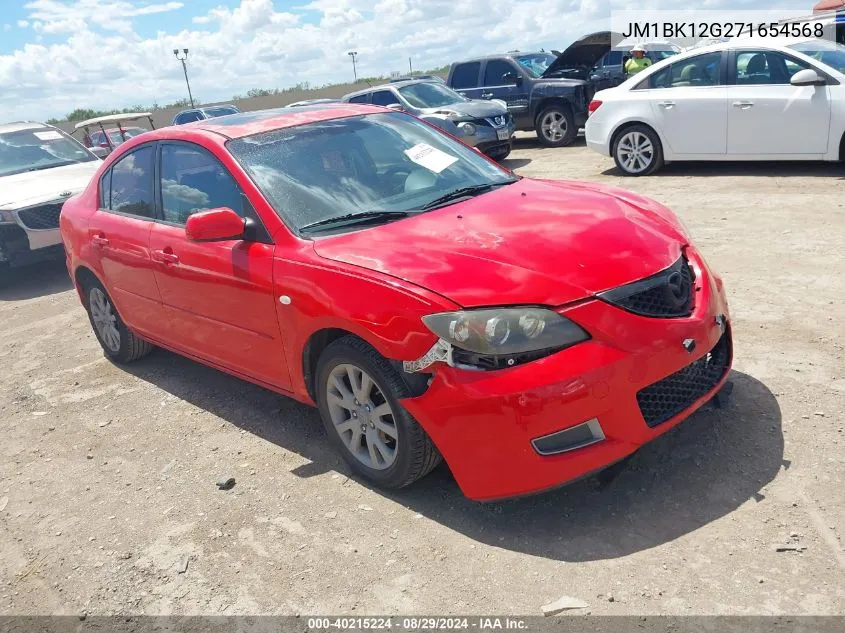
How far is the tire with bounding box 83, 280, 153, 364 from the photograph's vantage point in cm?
557

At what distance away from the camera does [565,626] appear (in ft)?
8.50

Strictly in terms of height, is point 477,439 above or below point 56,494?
above

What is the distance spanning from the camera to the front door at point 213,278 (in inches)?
150

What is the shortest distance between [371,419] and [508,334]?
2.87ft

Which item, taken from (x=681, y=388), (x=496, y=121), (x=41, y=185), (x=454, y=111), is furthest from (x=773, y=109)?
(x=41, y=185)

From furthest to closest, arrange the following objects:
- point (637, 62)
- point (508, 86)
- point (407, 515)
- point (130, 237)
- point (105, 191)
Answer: point (508, 86)
point (637, 62)
point (105, 191)
point (130, 237)
point (407, 515)

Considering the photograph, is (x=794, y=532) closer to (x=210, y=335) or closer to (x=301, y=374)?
(x=301, y=374)

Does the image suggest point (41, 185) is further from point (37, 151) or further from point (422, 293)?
point (422, 293)

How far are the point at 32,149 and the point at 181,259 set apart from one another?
7415mm

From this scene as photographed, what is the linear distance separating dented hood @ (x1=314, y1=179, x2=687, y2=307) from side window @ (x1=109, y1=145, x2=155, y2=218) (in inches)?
71.5

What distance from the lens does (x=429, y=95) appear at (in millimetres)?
13789

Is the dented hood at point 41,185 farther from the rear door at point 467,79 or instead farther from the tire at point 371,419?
the rear door at point 467,79

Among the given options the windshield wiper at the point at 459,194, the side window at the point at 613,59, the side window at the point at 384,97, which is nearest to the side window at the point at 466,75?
the side window at the point at 384,97

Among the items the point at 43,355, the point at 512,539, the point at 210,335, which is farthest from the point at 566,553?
the point at 43,355
